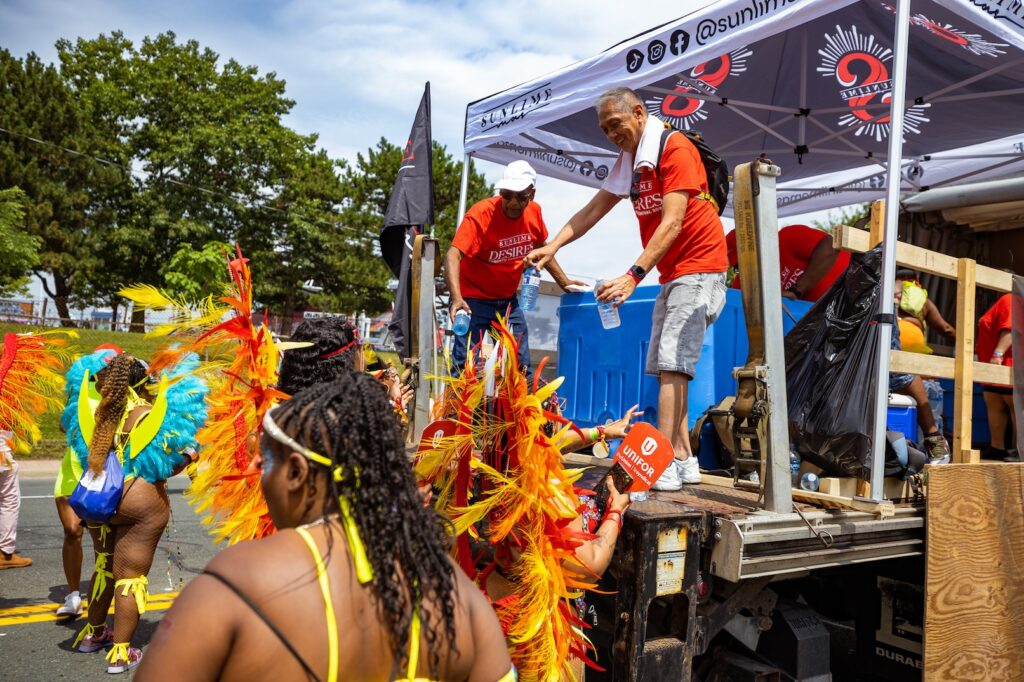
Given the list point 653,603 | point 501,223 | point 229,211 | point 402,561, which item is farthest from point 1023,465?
point 229,211

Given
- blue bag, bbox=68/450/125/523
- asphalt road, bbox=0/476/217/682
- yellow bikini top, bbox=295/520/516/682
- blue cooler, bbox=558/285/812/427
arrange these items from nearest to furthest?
yellow bikini top, bbox=295/520/516/682 → blue bag, bbox=68/450/125/523 → asphalt road, bbox=0/476/217/682 → blue cooler, bbox=558/285/812/427

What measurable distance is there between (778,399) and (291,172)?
123 ft

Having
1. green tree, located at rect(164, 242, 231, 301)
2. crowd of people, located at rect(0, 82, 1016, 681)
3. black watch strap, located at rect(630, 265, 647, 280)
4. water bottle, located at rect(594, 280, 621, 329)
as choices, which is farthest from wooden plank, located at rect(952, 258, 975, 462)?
green tree, located at rect(164, 242, 231, 301)

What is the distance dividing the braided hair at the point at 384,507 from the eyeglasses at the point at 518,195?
3.28 meters

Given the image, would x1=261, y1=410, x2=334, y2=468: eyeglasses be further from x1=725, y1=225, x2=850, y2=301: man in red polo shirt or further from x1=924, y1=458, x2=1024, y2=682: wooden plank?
x1=725, y1=225, x2=850, y2=301: man in red polo shirt

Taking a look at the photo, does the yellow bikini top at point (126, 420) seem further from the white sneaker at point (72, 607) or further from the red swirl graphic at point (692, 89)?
the red swirl graphic at point (692, 89)

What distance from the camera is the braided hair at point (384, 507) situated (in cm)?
141

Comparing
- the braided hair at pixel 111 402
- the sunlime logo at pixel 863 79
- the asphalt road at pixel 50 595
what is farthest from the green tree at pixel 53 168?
the sunlime logo at pixel 863 79

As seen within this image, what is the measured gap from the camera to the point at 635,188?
3.76 meters

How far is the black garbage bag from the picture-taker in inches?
128

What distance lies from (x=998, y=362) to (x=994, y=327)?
12.2 inches

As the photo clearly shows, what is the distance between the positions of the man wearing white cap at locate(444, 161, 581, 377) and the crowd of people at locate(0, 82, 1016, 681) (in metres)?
0.01

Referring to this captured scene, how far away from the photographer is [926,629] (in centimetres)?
315

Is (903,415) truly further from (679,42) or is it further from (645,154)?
(679,42)
